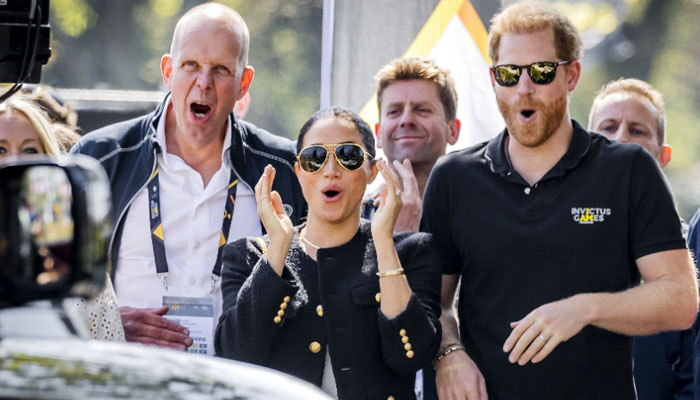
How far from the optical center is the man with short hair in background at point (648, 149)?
5059 millimetres

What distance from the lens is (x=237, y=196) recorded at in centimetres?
453

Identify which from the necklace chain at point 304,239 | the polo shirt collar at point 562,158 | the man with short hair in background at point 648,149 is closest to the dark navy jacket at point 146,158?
the necklace chain at point 304,239

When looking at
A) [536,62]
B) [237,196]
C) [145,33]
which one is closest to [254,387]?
[536,62]

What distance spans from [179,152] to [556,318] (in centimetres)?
188

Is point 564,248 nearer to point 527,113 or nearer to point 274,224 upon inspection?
point 527,113

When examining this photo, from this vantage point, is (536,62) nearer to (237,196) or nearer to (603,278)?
(603,278)

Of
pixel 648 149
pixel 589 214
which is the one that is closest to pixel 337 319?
pixel 589 214

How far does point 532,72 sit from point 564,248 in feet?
2.13

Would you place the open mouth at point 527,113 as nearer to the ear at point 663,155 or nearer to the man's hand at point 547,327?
the man's hand at point 547,327

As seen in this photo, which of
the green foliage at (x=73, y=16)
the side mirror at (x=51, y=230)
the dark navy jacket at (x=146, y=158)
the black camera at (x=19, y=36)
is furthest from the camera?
the green foliage at (x=73, y=16)

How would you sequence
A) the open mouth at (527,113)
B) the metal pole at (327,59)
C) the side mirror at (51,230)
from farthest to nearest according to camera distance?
the metal pole at (327,59) → the open mouth at (527,113) → the side mirror at (51,230)

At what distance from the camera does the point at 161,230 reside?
437 centimetres

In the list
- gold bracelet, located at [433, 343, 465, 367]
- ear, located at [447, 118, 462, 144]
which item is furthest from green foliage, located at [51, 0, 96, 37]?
gold bracelet, located at [433, 343, 465, 367]

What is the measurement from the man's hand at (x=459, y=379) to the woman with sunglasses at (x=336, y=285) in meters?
0.12
